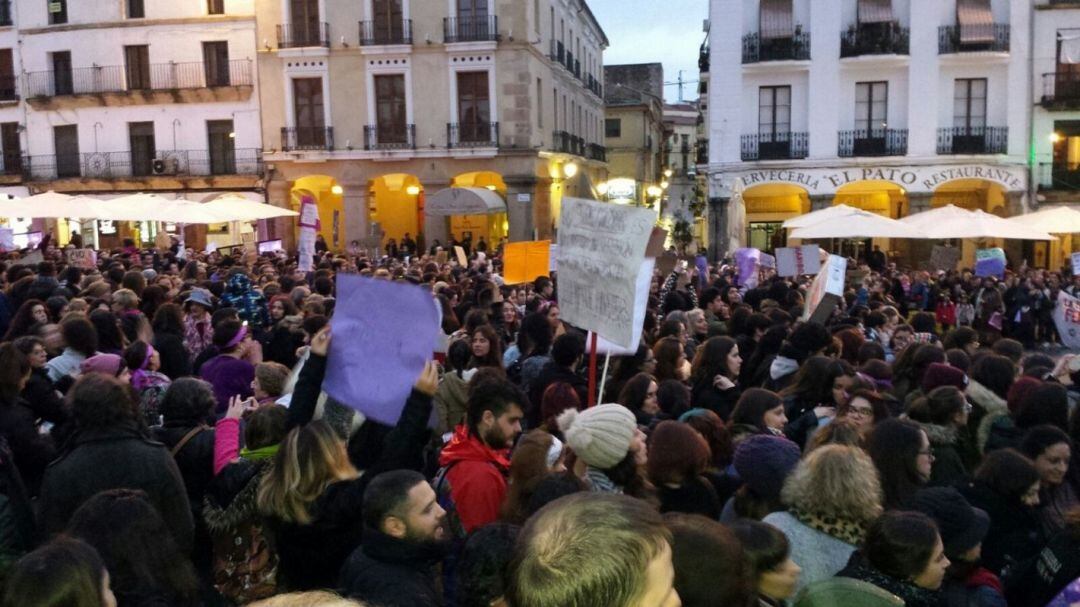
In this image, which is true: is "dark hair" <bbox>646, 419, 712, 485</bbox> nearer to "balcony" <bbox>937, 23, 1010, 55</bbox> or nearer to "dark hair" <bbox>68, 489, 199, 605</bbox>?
"dark hair" <bbox>68, 489, 199, 605</bbox>

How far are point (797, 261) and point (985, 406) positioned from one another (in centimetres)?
943

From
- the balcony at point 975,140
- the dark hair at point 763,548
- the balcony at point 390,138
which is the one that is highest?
the balcony at point 390,138

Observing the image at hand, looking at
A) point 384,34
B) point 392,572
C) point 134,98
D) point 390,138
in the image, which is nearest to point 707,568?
point 392,572

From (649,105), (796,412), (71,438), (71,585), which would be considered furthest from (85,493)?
(649,105)

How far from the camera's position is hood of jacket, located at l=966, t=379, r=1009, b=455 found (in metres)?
5.79

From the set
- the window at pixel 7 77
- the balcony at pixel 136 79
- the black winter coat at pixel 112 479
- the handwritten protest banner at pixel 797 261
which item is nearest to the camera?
the black winter coat at pixel 112 479

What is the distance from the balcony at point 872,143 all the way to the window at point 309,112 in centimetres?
1680

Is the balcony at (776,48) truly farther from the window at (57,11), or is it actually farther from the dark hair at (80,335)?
the dark hair at (80,335)

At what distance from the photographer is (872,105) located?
1122 inches

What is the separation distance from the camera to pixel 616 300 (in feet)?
19.3

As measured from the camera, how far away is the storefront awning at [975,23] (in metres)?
27.4

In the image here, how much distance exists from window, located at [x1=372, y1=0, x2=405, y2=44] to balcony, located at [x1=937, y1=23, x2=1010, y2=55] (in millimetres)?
16741

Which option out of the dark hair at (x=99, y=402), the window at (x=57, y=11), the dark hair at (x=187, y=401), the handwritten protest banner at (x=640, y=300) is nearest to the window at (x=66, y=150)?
the window at (x=57, y=11)

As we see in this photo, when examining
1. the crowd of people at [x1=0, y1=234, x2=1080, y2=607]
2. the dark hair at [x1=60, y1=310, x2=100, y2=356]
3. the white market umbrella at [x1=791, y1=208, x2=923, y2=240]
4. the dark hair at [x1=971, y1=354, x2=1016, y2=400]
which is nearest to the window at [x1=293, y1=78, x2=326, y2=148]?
the white market umbrella at [x1=791, y1=208, x2=923, y2=240]
